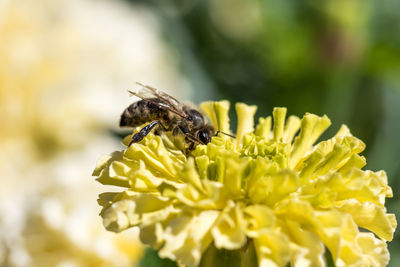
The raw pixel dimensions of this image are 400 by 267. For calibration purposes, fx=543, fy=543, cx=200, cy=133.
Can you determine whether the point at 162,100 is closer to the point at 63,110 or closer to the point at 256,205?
the point at 256,205

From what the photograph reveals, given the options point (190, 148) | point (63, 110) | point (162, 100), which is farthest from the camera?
point (63, 110)

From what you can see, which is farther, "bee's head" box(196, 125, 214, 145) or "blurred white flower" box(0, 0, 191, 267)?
"blurred white flower" box(0, 0, 191, 267)

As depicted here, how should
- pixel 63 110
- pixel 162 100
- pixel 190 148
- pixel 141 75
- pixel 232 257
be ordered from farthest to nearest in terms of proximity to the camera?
pixel 141 75 → pixel 63 110 → pixel 162 100 → pixel 190 148 → pixel 232 257

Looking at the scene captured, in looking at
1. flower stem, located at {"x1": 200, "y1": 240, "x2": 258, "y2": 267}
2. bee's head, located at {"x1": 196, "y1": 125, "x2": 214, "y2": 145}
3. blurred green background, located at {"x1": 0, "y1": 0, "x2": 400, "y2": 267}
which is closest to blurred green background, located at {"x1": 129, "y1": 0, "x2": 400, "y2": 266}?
blurred green background, located at {"x1": 0, "y1": 0, "x2": 400, "y2": 267}

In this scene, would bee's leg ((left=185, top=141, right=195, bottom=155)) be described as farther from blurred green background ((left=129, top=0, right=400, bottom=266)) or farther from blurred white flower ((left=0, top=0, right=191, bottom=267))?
blurred green background ((left=129, top=0, right=400, bottom=266))

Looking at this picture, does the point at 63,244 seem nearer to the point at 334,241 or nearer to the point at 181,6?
the point at 334,241

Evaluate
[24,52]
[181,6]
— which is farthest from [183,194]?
[181,6]

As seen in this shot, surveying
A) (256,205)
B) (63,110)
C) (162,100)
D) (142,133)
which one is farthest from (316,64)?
(256,205)

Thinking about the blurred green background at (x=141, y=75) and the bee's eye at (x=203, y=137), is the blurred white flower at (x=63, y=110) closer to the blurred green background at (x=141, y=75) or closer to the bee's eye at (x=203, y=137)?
the blurred green background at (x=141, y=75)
